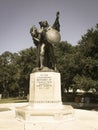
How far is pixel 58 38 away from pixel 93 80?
532 inches

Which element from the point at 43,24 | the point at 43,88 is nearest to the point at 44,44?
the point at 43,24

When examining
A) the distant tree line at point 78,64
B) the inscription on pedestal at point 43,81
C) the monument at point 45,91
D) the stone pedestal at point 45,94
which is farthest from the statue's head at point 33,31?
the distant tree line at point 78,64

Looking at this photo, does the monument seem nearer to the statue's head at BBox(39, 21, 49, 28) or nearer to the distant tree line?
the statue's head at BBox(39, 21, 49, 28)

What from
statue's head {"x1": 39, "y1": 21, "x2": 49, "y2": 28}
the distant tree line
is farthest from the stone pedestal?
the distant tree line

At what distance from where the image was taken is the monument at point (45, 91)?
11117 mm

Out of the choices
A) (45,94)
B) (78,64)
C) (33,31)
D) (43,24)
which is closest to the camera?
(45,94)

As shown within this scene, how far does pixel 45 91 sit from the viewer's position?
12680 millimetres

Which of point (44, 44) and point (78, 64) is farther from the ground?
point (78, 64)

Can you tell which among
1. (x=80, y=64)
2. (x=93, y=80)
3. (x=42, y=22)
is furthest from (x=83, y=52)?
(x=42, y=22)

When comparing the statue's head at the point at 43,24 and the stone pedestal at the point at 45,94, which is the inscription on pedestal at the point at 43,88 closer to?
the stone pedestal at the point at 45,94

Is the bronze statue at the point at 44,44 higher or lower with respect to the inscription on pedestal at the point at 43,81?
higher

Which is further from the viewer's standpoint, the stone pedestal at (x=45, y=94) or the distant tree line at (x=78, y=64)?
the distant tree line at (x=78, y=64)

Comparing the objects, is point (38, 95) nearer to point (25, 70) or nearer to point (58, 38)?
point (58, 38)

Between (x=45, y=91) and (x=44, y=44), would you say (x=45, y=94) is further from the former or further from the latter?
(x=44, y=44)
